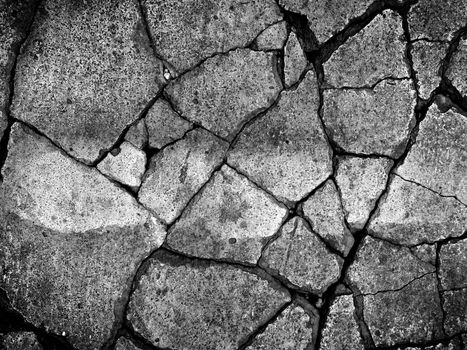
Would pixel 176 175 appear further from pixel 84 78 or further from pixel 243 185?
pixel 84 78

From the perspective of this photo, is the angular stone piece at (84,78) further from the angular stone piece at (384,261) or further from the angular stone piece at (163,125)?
the angular stone piece at (384,261)

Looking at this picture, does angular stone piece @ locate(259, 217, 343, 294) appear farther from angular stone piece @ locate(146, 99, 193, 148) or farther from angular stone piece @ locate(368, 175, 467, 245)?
angular stone piece @ locate(146, 99, 193, 148)

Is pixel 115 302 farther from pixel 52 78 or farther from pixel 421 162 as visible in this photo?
pixel 421 162

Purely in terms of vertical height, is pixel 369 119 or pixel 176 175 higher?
pixel 369 119

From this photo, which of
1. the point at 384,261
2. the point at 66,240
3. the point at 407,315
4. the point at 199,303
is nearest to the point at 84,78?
the point at 66,240

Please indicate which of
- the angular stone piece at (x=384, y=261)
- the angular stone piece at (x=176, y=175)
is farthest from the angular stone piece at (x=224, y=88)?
the angular stone piece at (x=384, y=261)

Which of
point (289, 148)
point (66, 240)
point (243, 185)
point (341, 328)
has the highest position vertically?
point (289, 148)
